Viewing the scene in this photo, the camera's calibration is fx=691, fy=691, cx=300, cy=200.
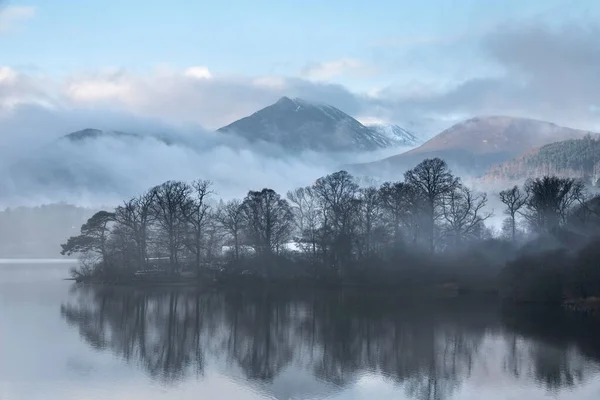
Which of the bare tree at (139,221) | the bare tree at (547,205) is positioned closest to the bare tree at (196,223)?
the bare tree at (139,221)

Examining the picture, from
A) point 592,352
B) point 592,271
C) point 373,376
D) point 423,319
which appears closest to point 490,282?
point 592,271

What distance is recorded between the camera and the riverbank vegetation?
180ft

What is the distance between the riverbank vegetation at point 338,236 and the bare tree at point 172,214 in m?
0.13

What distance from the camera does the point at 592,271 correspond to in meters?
39.7

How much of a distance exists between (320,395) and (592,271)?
25244 millimetres

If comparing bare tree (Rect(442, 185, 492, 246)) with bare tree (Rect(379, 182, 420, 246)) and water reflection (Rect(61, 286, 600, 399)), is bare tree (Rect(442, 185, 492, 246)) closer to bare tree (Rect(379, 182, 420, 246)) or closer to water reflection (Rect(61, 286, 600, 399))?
bare tree (Rect(379, 182, 420, 246))

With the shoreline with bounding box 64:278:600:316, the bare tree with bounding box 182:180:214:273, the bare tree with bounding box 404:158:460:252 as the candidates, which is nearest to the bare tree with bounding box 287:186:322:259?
the shoreline with bounding box 64:278:600:316

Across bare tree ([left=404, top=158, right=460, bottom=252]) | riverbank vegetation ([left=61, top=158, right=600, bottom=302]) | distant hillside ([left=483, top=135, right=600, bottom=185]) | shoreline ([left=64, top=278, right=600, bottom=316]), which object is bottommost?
shoreline ([left=64, top=278, right=600, bottom=316])

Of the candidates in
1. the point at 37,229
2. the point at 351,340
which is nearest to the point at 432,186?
the point at 351,340

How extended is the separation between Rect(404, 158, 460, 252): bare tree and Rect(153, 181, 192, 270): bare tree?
2266 centimetres

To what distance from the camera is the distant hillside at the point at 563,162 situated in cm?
13050

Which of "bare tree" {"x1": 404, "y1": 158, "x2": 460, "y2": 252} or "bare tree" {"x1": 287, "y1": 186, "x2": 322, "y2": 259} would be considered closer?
"bare tree" {"x1": 404, "y1": 158, "x2": 460, "y2": 252}

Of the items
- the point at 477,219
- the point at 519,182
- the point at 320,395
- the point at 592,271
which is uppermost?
the point at 519,182

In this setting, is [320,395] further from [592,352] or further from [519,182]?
[519,182]
